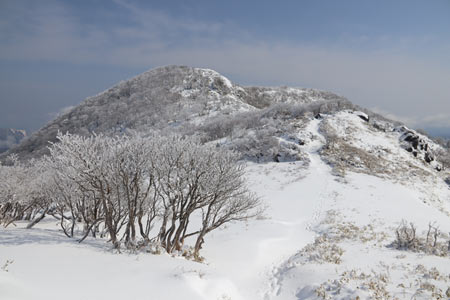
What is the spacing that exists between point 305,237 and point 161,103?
83.5 meters

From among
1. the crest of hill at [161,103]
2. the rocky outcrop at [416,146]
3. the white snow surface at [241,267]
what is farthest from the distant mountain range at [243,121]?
the white snow surface at [241,267]

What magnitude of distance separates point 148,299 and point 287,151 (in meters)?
34.6

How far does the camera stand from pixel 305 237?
18.7 metres

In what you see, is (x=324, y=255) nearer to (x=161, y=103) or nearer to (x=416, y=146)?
(x=416, y=146)

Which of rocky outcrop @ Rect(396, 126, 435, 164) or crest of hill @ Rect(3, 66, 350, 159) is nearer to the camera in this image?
rocky outcrop @ Rect(396, 126, 435, 164)

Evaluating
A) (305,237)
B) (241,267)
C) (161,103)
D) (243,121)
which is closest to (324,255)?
(241,267)

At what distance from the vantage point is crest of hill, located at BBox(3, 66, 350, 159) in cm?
8200

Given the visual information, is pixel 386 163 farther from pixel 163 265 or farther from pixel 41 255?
pixel 41 255

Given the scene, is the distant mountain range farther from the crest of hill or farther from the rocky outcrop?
the crest of hill

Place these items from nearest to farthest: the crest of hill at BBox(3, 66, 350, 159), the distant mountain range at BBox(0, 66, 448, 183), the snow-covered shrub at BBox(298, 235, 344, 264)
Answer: the snow-covered shrub at BBox(298, 235, 344, 264)
the distant mountain range at BBox(0, 66, 448, 183)
the crest of hill at BBox(3, 66, 350, 159)

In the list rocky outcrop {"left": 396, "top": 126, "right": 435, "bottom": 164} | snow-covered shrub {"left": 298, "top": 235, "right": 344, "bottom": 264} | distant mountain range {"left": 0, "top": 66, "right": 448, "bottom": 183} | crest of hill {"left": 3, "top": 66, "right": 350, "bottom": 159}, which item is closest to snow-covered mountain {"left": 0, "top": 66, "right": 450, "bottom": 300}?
snow-covered shrub {"left": 298, "top": 235, "right": 344, "bottom": 264}

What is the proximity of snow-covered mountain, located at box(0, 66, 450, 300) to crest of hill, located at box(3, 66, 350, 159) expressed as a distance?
1793 centimetres

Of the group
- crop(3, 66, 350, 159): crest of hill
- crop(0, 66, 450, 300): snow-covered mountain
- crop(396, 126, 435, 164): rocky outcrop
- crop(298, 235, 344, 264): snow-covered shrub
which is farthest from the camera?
crop(3, 66, 350, 159): crest of hill

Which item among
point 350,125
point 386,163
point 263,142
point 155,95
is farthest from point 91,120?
point 386,163
